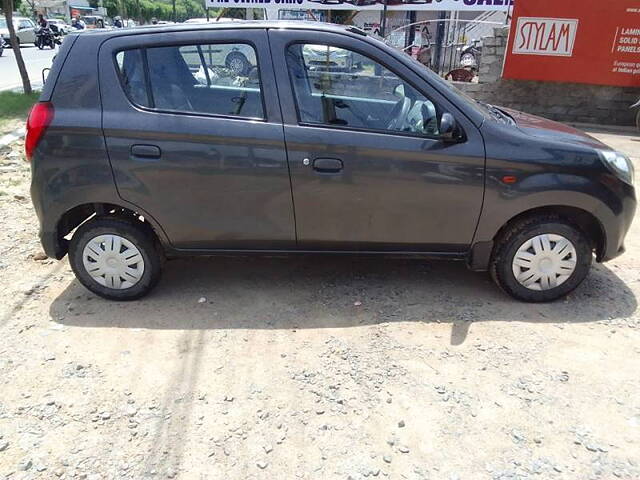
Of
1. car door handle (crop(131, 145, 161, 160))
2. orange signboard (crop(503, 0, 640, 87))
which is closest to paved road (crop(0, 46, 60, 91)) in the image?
orange signboard (crop(503, 0, 640, 87))

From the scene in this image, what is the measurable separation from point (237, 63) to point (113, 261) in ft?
5.21

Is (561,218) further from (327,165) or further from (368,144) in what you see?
(327,165)

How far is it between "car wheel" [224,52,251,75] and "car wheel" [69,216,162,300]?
4.05ft

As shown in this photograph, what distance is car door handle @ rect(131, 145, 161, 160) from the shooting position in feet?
10.8

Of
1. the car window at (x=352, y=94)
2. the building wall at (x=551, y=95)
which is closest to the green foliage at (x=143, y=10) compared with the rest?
the building wall at (x=551, y=95)

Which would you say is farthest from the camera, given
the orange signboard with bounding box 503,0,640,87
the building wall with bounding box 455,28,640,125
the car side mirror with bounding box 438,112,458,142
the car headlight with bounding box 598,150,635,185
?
the building wall with bounding box 455,28,640,125

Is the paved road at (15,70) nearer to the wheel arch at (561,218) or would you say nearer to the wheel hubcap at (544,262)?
the wheel arch at (561,218)

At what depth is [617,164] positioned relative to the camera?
347 centimetres

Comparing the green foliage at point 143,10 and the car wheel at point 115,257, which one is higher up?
the car wheel at point 115,257

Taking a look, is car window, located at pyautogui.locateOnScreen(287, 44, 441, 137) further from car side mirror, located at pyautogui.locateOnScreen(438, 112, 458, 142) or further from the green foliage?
the green foliage

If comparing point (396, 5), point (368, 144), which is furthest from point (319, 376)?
point (396, 5)

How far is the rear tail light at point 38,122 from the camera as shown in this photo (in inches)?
130

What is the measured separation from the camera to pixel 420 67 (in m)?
3.36

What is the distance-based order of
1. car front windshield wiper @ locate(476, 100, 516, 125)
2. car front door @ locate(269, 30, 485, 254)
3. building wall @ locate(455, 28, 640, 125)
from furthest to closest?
1. building wall @ locate(455, 28, 640, 125)
2. car front windshield wiper @ locate(476, 100, 516, 125)
3. car front door @ locate(269, 30, 485, 254)
